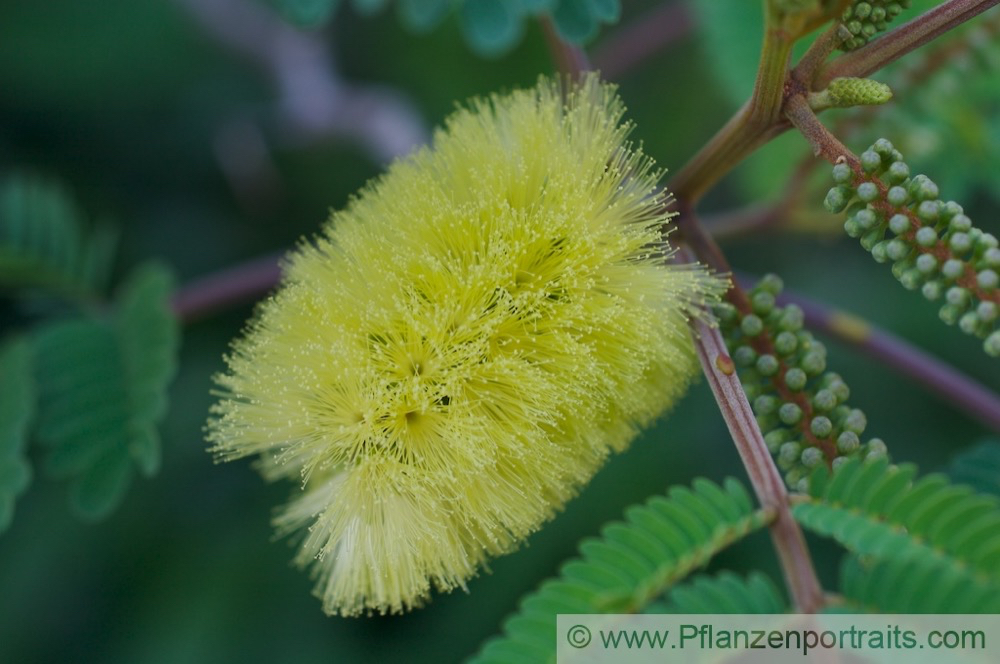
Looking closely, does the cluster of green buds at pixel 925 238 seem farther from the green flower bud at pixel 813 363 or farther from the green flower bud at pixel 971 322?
the green flower bud at pixel 813 363

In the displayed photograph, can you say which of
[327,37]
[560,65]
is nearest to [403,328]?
[560,65]

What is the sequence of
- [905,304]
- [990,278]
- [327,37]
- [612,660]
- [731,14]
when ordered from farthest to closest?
[327,37] < [905,304] < [731,14] < [612,660] < [990,278]

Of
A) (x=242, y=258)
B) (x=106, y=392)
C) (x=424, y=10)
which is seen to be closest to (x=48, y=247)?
(x=106, y=392)

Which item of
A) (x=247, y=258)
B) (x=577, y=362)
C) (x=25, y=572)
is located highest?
(x=247, y=258)

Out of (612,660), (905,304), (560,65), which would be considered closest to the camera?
(612,660)

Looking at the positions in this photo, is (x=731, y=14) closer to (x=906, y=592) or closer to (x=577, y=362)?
(x=577, y=362)

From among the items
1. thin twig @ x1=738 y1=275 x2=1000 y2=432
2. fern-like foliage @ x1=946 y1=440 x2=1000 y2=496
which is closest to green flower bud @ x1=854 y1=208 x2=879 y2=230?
thin twig @ x1=738 y1=275 x2=1000 y2=432

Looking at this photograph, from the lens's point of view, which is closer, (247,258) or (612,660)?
(612,660)

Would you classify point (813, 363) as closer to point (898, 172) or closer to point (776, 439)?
point (776, 439)
